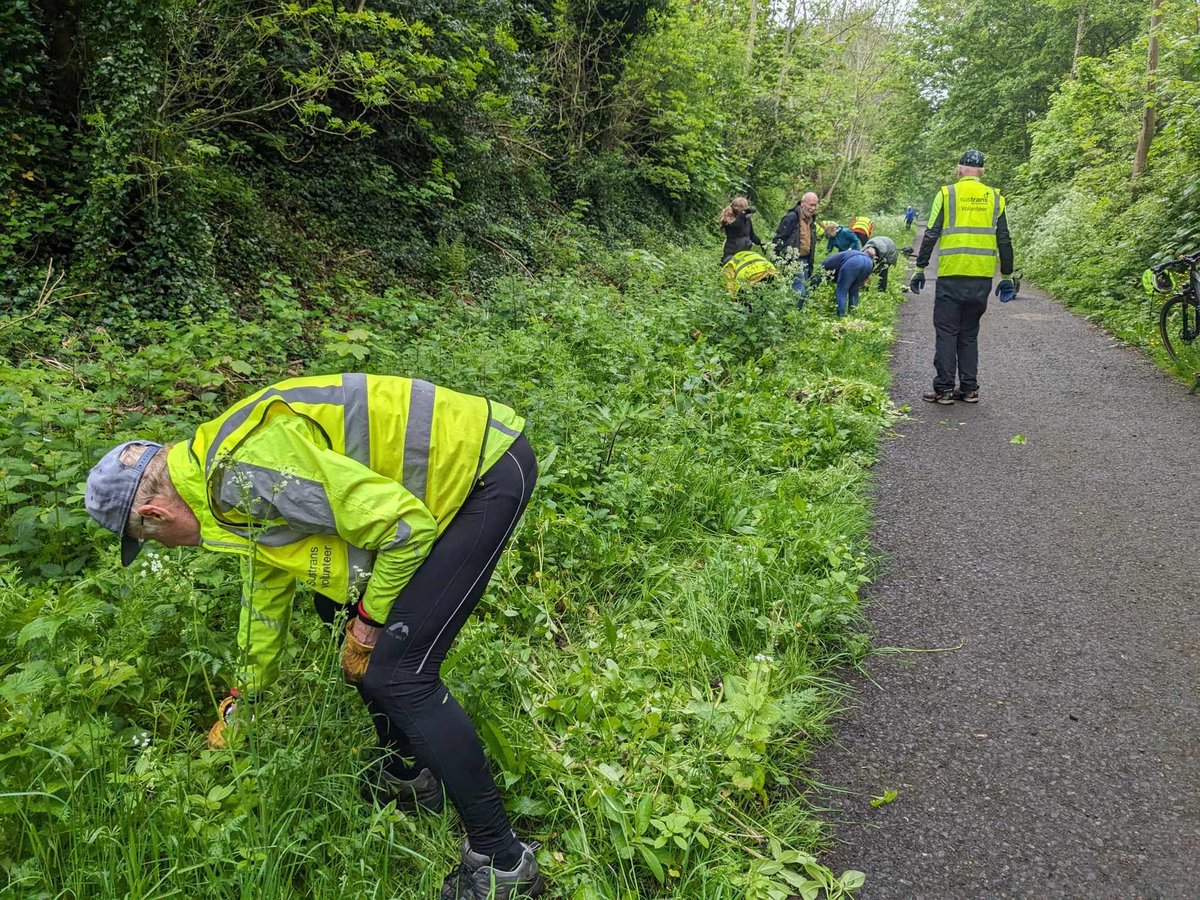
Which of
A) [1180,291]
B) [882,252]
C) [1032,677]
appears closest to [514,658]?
[1032,677]

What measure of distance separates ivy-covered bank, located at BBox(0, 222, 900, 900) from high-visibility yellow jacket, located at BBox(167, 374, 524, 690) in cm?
31

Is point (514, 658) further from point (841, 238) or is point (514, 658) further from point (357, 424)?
point (841, 238)

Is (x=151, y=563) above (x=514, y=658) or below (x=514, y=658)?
above

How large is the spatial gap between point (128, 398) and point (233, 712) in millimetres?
2964

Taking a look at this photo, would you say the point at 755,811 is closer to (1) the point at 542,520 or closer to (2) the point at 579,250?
(1) the point at 542,520

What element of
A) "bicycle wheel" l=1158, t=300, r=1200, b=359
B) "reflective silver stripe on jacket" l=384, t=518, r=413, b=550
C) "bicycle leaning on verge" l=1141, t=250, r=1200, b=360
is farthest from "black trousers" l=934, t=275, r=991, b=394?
"reflective silver stripe on jacket" l=384, t=518, r=413, b=550

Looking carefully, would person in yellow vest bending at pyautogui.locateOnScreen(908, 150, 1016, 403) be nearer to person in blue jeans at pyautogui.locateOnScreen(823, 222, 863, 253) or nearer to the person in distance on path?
person in blue jeans at pyautogui.locateOnScreen(823, 222, 863, 253)

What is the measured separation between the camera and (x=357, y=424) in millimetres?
1936

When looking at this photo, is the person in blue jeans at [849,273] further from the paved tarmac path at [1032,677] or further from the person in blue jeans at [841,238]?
the paved tarmac path at [1032,677]

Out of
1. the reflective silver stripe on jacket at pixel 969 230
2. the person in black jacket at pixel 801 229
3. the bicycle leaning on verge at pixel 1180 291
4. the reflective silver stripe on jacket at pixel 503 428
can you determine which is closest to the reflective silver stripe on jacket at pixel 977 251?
the reflective silver stripe on jacket at pixel 969 230

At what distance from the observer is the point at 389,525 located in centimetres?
181

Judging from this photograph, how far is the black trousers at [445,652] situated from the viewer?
1950 mm

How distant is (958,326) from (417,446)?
608 centimetres

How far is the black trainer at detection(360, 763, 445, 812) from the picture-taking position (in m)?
2.32
